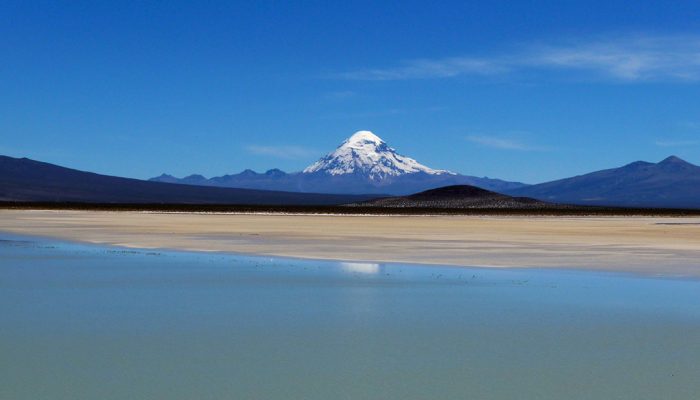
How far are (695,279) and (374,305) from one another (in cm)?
896

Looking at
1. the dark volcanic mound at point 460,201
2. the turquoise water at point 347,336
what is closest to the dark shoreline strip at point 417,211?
the dark volcanic mound at point 460,201

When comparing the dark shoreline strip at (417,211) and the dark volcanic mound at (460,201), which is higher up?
the dark volcanic mound at (460,201)

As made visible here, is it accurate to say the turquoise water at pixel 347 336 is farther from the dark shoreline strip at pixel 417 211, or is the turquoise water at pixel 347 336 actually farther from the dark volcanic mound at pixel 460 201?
the dark volcanic mound at pixel 460 201

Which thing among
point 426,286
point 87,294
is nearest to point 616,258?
point 426,286

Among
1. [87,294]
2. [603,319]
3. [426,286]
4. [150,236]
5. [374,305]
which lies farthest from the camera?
[150,236]

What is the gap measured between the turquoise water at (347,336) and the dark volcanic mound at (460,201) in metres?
123

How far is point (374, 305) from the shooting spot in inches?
635

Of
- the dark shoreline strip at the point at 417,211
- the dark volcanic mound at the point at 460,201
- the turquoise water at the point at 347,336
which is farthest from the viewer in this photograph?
the dark volcanic mound at the point at 460,201

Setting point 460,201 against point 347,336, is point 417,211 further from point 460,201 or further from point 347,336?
point 347,336

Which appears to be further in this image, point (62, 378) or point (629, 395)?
point (62, 378)

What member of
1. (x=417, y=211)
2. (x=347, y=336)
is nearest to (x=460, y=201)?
(x=417, y=211)

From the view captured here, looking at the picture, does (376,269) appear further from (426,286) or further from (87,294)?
(87,294)

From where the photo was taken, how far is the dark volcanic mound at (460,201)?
145750mm

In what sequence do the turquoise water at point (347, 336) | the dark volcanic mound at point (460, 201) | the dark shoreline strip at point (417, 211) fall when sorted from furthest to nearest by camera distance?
the dark volcanic mound at point (460, 201), the dark shoreline strip at point (417, 211), the turquoise water at point (347, 336)
